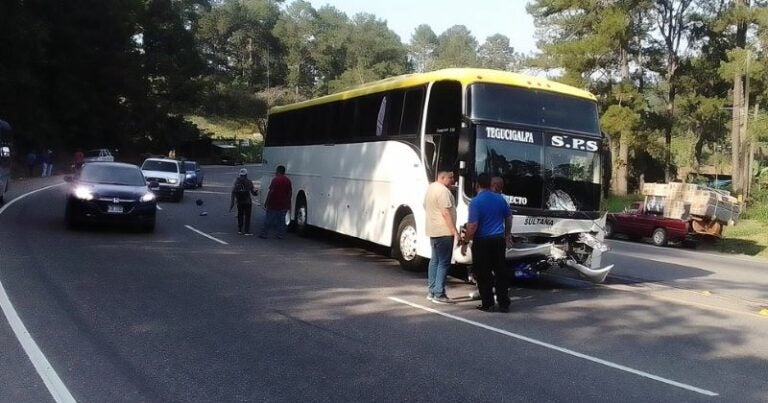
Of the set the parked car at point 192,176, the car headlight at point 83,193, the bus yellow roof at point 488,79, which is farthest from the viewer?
the parked car at point 192,176

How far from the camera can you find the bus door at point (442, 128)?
39.2 ft

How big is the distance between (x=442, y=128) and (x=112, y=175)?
861 cm

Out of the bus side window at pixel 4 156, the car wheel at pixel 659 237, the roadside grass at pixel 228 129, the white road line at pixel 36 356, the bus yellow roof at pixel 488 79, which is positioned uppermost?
the roadside grass at pixel 228 129

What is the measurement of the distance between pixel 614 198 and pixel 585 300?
34720 millimetres

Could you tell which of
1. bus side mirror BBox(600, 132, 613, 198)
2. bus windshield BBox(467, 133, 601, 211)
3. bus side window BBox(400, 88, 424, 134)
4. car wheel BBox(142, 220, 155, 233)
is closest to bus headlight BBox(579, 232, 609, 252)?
bus windshield BBox(467, 133, 601, 211)

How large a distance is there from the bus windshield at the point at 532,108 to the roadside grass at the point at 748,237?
Answer: 56.4 ft

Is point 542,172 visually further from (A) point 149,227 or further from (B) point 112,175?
(B) point 112,175

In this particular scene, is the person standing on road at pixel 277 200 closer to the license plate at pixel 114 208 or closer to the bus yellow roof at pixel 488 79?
the license plate at pixel 114 208

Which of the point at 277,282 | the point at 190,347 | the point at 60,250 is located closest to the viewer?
the point at 190,347

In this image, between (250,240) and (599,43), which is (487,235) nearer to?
(250,240)

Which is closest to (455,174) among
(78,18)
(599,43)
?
(599,43)

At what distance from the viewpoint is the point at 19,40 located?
39938 mm

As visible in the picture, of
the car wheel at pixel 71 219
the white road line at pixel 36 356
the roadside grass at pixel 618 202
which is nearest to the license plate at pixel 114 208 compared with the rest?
the car wheel at pixel 71 219

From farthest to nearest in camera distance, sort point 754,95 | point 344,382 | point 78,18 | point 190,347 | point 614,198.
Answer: point 78,18
point 614,198
point 754,95
point 190,347
point 344,382
